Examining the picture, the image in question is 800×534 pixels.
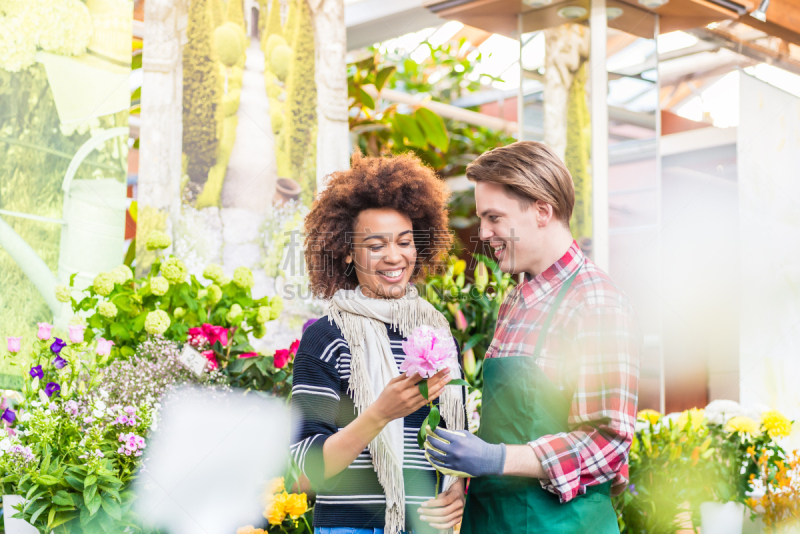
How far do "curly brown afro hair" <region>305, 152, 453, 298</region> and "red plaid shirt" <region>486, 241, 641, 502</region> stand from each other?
497 millimetres

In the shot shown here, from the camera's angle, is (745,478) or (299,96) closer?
(745,478)

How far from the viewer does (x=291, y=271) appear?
306 cm

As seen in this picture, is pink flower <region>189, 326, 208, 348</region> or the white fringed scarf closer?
the white fringed scarf

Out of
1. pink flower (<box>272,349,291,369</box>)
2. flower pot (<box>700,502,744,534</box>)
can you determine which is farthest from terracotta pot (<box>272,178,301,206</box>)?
flower pot (<box>700,502,744,534</box>)

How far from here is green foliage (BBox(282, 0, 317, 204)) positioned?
3.12m

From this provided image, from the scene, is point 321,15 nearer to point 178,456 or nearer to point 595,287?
point 178,456

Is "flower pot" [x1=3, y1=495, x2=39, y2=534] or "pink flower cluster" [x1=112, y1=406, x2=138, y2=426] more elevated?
"pink flower cluster" [x1=112, y1=406, x2=138, y2=426]

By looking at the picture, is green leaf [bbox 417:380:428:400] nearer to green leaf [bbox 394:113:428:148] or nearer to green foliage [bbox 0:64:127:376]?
green foliage [bbox 0:64:127:376]

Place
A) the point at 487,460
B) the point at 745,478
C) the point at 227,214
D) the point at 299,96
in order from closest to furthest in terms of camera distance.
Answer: the point at 487,460 → the point at 745,478 → the point at 227,214 → the point at 299,96

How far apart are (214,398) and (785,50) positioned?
3.43 meters

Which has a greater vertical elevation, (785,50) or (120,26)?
(785,50)

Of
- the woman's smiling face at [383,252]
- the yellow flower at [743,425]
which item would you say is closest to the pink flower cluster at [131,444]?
the woman's smiling face at [383,252]

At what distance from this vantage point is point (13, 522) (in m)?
1.65

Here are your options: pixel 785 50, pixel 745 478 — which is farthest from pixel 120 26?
pixel 785 50
